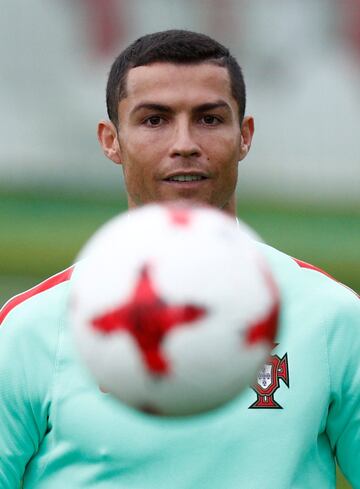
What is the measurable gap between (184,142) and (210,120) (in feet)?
0.57

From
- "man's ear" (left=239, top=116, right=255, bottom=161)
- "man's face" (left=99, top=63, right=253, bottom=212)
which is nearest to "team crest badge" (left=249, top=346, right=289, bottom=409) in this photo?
"man's face" (left=99, top=63, right=253, bottom=212)

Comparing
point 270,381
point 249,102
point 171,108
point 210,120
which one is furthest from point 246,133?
point 249,102

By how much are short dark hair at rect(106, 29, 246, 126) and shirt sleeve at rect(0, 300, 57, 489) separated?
890 millimetres

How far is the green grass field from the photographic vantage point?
16.2 metres

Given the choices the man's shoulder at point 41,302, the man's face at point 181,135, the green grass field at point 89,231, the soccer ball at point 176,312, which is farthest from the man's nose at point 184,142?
the green grass field at point 89,231

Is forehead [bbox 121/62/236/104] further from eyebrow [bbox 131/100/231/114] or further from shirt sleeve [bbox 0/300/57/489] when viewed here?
shirt sleeve [bbox 0/300/57/489]

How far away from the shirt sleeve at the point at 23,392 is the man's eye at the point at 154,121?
0.77m

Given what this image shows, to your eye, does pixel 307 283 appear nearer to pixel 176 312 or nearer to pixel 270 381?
pixel 270 381

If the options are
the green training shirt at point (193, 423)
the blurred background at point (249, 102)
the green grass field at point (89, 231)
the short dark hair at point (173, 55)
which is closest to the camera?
the green training shirt at point (193, 423)

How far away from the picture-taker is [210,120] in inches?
162

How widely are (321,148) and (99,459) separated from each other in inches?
538

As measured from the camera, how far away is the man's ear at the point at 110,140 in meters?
4.45

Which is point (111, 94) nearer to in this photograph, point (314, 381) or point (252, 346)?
point (314, 381)

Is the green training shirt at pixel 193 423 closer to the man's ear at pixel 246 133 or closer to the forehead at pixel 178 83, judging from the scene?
the man's ear at pixel 246 133
